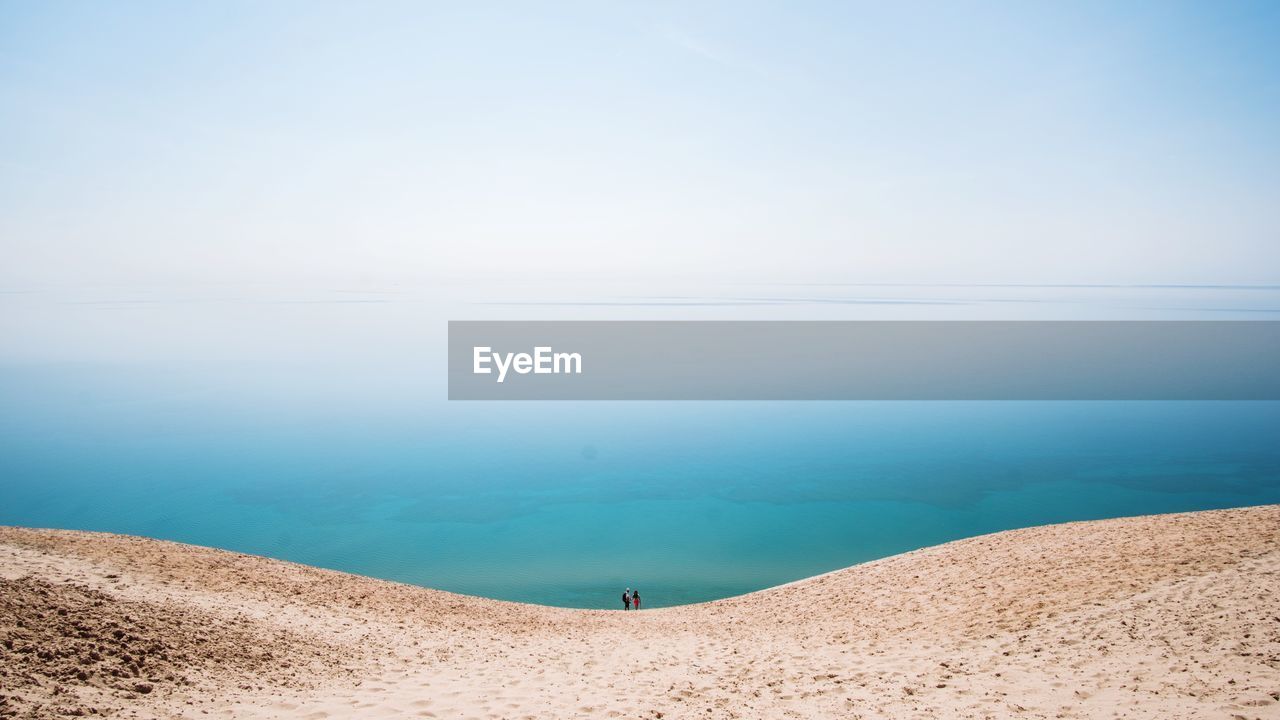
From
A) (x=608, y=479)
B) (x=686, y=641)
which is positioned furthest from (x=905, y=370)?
(x=686, y=641)

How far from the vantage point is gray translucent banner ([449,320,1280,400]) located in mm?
90938

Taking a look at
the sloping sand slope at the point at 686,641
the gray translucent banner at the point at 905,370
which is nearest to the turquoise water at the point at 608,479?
the gray translucent banner at the point at 905,370

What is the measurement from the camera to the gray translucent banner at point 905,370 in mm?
90938

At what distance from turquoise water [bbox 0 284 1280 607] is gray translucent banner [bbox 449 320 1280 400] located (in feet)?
38.2

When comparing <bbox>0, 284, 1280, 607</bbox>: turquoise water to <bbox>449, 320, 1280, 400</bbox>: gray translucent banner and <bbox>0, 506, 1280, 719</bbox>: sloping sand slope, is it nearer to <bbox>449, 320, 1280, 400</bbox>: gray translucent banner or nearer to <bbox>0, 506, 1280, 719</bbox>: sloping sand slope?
<bbox>449, 320, 1280, 400</bbox>: gray translucent banner

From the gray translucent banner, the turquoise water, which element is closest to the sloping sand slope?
the turquoise water

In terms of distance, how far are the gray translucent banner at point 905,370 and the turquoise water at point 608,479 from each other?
11658 millimetres

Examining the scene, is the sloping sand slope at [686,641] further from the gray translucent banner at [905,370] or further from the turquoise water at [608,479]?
the gray translucent banner at [905,370]

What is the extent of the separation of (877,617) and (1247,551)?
24.5 ft

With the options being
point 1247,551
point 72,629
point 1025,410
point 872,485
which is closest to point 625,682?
point 72,629

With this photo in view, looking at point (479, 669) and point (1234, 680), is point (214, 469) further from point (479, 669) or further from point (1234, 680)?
point (1234, 680)

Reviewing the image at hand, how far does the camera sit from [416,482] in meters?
52.5

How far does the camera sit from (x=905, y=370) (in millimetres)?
115062

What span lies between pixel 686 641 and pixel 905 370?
115 meters
